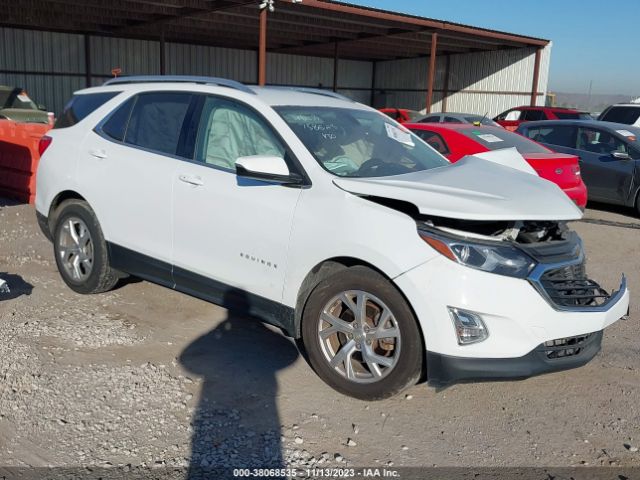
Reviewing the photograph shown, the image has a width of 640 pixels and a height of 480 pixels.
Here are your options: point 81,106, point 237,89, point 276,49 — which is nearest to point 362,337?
point 237,89

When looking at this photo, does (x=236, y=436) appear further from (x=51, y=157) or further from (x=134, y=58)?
(x=134, y=58)

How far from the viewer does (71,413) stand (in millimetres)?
3398

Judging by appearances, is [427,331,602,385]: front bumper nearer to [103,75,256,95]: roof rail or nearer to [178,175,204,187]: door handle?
[178,175,204,187]: door handle

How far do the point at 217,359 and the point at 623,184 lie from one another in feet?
27.4

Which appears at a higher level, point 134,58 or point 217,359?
point 134,58

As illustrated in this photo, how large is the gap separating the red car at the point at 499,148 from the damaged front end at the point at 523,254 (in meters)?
4.65

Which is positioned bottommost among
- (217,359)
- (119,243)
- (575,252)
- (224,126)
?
(217,359)

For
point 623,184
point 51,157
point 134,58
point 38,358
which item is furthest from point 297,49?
point 38,358

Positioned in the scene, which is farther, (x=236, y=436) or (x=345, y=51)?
(x=345, y=51)

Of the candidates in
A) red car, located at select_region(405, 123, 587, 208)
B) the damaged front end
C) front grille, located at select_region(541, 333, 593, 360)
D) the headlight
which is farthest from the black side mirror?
the headlight

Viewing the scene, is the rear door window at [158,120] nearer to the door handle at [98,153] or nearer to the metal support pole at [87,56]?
the door handle at [98,153]

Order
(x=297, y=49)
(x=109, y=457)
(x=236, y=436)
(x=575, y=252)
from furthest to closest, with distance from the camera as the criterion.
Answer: (x=297, y=49), (x=575, y=252), (x=236, y=436), (x=109, y=457)

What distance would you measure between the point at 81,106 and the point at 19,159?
439 centimetres

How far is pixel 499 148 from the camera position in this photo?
846 centimetres
